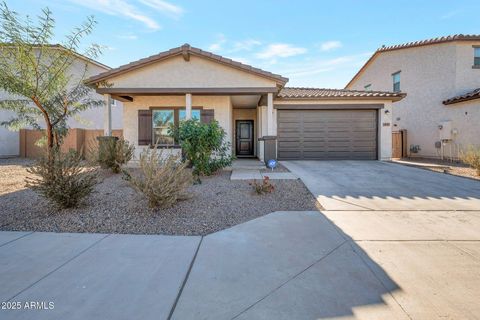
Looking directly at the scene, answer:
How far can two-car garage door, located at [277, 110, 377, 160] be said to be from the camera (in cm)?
1234

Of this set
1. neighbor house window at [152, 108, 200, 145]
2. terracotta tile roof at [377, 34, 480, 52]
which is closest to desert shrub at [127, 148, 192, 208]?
neighbor house window at [152, 108, 200, 145]

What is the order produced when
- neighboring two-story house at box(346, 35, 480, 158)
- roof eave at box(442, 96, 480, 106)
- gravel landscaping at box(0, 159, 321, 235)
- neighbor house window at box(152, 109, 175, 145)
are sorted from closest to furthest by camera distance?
gravel landscaping at box(0, 159, 321, 235) → neighbor house window at box(152, 109, 175, 145) → roof eave at box(442, 96, 480, 106) → neighboring two-story house at box(346, 35, 480, 158)

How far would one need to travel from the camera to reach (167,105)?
11.5m

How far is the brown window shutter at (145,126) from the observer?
1134 centimetres

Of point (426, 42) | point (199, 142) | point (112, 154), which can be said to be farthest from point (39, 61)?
point (426, 42)

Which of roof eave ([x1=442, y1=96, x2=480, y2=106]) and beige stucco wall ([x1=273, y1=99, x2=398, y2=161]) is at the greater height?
roof eave ([x1=442, y1=96, x2=480, y2=106])

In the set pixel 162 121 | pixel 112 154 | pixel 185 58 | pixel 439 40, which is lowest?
pixel 112 154

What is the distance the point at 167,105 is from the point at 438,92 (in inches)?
597

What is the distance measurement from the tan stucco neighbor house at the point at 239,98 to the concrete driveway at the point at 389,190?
2.94m

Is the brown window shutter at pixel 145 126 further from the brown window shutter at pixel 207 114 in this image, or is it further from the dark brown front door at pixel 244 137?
the dark brown front door at pixel 244 137

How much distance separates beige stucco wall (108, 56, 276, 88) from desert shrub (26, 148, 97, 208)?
5.86 metres

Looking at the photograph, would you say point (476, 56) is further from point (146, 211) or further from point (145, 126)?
point (146, 211)

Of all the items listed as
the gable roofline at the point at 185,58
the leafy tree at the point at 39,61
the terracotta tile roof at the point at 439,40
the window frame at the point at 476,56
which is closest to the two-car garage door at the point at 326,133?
the gable roofline at the point at 185,58

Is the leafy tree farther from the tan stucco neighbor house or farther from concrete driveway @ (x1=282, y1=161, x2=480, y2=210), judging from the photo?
concrete driveway @ (x1=282, y1=161, x2=480, y2=210)
